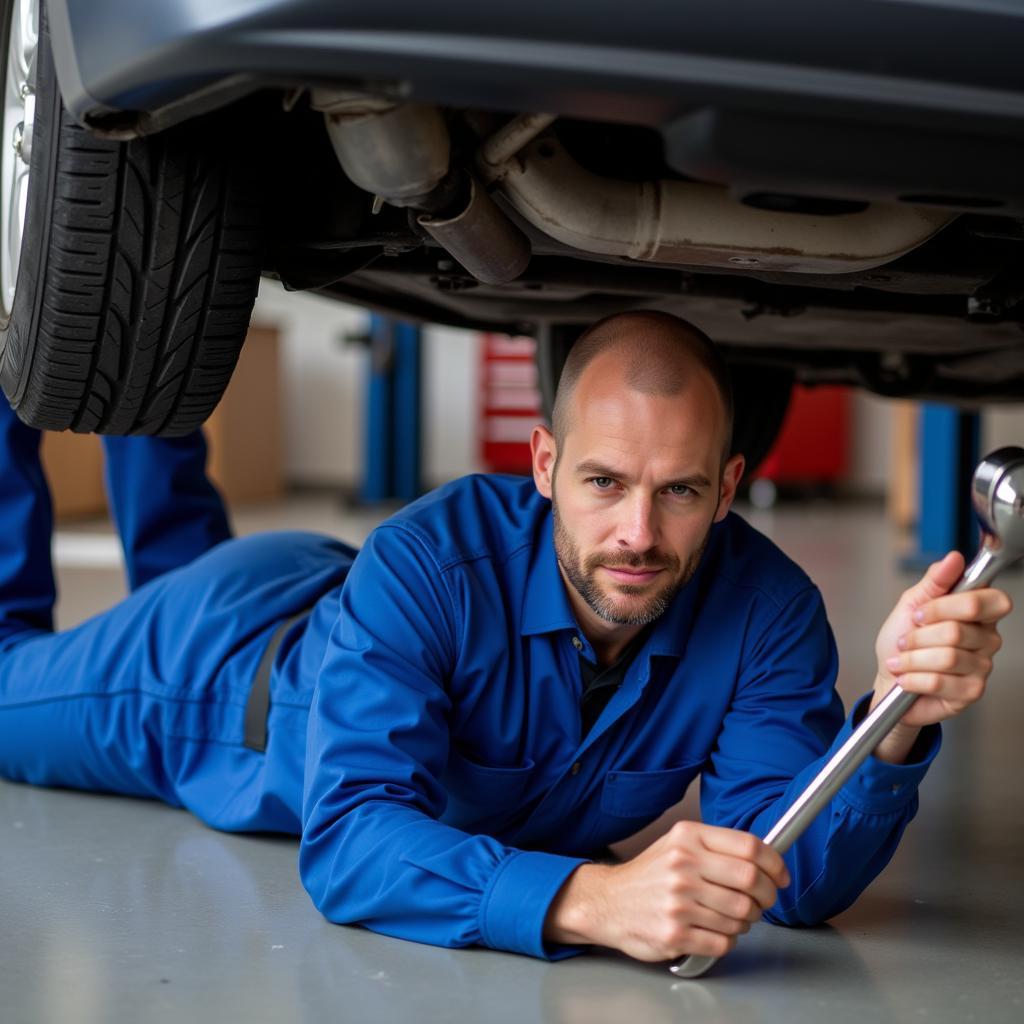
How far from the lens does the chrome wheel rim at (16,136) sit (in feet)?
4.42

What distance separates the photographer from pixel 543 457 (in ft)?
4.59

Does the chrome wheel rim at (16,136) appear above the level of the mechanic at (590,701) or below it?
above

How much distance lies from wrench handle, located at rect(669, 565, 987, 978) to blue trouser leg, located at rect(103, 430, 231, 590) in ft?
4.42

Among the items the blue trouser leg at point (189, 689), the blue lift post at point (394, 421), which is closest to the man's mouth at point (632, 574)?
the blue trouser leg at point (189, 689)

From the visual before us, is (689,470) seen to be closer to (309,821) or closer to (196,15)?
(309,821)

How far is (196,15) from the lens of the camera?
0.89 meters

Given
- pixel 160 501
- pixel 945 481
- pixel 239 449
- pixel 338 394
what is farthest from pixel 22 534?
pixel 338 394

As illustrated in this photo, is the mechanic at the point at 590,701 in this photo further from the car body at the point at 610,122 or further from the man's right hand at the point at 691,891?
the car body at the point at 610,122

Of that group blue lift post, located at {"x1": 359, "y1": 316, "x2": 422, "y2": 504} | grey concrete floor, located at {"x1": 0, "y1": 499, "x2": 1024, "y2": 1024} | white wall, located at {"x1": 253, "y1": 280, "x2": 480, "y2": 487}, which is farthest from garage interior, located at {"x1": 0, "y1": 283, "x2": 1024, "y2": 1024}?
white wall, located at {"x1": 253, "y1": 280, "x2": 480, "y2": 487}

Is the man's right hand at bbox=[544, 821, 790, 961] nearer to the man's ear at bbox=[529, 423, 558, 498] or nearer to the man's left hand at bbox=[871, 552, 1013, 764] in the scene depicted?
the man's left hand at bbox=[871, 552, 1013, 764]

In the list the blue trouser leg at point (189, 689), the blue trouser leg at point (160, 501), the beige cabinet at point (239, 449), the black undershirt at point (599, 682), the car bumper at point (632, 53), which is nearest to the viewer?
the car bumper at point (632, 53)

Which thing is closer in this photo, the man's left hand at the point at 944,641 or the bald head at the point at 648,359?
the man's left hand at the point at 944,641

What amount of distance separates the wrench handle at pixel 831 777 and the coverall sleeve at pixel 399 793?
106 millimetres

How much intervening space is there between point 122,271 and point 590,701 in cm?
58
